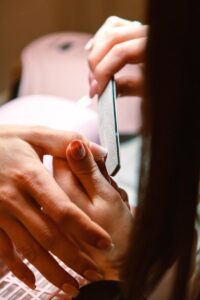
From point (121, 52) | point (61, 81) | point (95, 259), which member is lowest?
point (61, 81)

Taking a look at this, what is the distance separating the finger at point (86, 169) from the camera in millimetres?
525

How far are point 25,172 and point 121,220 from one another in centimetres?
10

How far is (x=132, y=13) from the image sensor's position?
187 cm

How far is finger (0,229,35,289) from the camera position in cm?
54

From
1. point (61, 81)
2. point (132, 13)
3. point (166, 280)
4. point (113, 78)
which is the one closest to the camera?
point (166, 280)

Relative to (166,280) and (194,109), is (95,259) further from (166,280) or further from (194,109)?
(194,109)

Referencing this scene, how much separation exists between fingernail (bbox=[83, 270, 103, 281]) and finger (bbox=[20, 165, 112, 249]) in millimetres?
46

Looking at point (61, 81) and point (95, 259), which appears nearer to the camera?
point (95, 259)

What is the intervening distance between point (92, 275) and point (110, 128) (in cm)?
17

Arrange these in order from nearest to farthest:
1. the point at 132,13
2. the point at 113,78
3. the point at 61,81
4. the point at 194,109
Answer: the point at 194,109, the point at 113,78, the point at 61,81, the point at 132,13

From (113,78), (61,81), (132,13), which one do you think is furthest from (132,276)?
(132,13)

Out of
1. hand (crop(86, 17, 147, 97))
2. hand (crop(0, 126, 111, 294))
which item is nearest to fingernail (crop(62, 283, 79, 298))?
hand (crop(0, 126, 111, 294))

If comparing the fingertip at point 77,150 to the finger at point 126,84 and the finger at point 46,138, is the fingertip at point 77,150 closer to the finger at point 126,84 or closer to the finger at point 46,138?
the finger at point 46,138

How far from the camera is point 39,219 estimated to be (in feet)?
1.66
